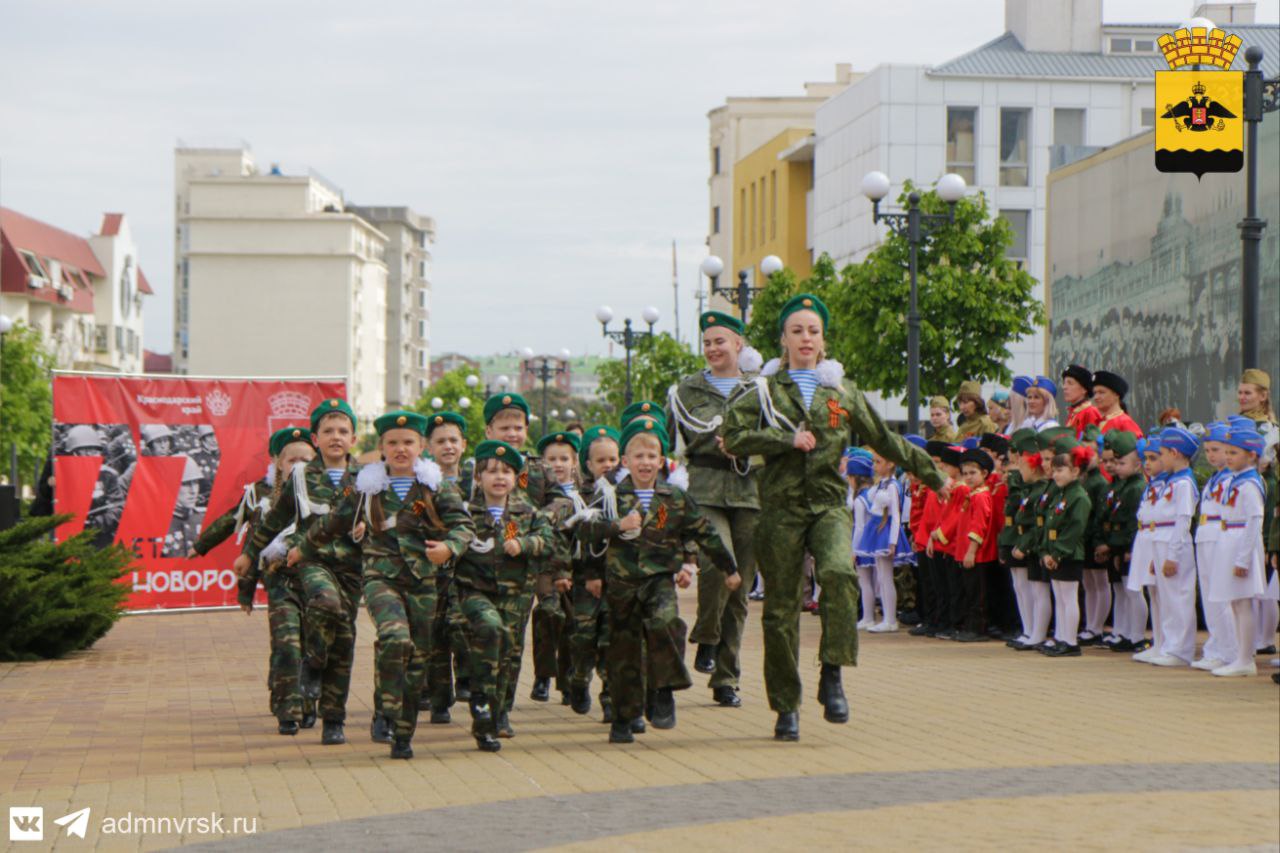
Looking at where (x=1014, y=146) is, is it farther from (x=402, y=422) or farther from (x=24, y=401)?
(x=402, y=422)

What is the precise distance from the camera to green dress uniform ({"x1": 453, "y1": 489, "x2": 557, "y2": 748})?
10477 mm

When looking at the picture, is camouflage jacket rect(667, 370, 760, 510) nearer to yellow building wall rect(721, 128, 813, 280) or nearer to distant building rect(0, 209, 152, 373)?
yellow building wall rect(721, 128, 813, 280)

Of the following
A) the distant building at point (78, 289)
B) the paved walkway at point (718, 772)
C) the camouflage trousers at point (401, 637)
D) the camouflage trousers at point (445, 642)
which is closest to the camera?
the paved walkway at point (718, 772)

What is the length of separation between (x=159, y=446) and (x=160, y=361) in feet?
484

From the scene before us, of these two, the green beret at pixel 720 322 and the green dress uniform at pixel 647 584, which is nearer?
the green dress uniform at pixel 647 584

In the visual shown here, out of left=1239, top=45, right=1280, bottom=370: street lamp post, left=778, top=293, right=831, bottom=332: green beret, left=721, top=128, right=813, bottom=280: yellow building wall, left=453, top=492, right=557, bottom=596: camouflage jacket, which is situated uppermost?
left=721, top=128, right=813, bottom=280: yellow building wall

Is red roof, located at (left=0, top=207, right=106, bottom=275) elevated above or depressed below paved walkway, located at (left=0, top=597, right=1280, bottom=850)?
above

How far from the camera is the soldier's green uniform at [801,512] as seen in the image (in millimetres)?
10492

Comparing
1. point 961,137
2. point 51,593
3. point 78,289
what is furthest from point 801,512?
point 78,289

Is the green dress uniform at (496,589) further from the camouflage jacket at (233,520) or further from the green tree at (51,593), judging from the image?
the green tree at (51,593)

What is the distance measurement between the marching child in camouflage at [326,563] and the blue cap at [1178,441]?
631 cm

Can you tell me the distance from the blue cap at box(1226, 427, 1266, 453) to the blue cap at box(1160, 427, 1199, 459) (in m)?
0.80

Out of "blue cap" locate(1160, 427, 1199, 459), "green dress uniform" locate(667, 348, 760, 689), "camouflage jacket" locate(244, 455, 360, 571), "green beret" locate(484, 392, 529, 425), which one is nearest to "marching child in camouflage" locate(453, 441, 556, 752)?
"camouflage jacket" locate(244, 455, 360, 571)

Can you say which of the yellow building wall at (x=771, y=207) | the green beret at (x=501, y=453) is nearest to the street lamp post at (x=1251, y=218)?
the green beret at (x=501, y=453)
